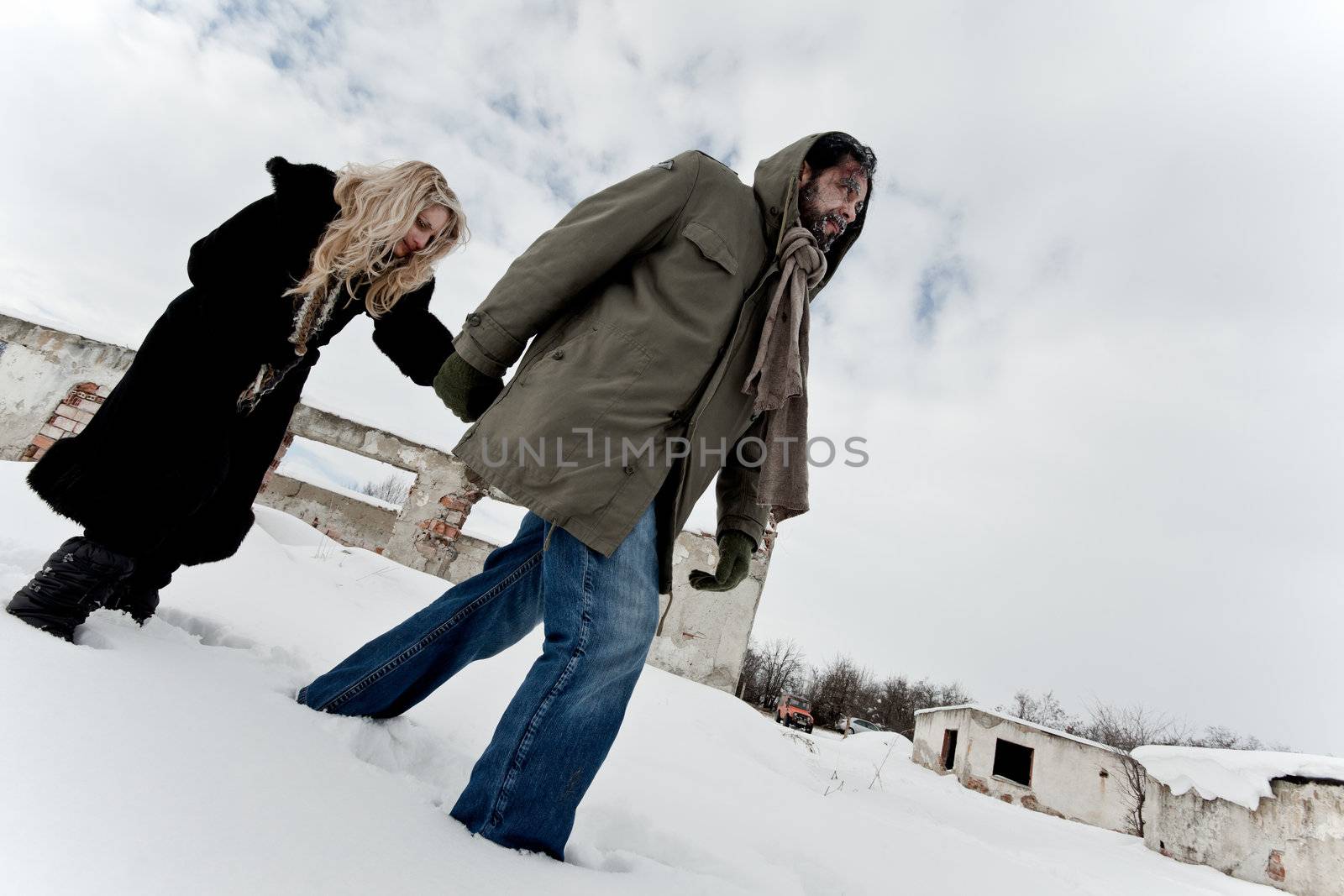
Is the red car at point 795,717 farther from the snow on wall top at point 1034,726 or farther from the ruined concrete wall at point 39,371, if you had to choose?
the ruined concrete wall at point 39,371

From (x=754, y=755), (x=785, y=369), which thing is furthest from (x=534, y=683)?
(x=754, y=755)

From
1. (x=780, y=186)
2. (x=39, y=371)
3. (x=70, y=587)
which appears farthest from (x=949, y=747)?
(x=39, y=371)

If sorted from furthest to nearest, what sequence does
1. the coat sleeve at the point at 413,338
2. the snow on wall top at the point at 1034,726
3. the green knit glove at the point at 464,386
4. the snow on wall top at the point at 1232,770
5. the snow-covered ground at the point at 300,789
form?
1. the snow on wall top at the point at 1034,726
2. the snow on wall top at the point at 1232,770
3. the coat sleeve at the point at 413,338
4. the green knit glove at the point at 464,386
5. the snow-covered ground at the point at 300,789

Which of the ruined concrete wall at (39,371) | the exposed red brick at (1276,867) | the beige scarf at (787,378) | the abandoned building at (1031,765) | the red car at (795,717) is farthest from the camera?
the red car at (795,717)

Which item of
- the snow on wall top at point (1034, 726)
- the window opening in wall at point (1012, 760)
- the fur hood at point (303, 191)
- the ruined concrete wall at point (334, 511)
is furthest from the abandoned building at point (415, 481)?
the window opening in wall at point (1012, 760)

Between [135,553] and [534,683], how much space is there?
3.39ft

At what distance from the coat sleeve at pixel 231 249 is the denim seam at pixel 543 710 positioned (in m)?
1.14

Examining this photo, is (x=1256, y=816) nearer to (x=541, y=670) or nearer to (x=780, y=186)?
(x=780, y=186)

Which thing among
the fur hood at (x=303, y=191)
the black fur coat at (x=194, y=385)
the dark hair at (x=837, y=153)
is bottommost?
the black fur coat at (x=194, y=385)

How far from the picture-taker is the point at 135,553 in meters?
1.37

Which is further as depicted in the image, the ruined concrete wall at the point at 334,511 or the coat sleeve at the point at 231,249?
the ruined concrete wall at the point at 334,511

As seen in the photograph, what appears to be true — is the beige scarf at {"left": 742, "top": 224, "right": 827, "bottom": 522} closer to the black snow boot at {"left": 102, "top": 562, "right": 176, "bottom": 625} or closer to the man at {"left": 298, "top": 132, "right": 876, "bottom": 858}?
the man at {"left": 298, "top": 132, "right": 876, "bottom": 858}

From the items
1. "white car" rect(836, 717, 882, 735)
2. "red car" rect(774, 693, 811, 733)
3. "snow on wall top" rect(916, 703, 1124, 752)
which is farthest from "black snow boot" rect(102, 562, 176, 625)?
"white car" rect(836, 717, 882, 735)

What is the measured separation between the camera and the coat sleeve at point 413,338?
70.5 inches
